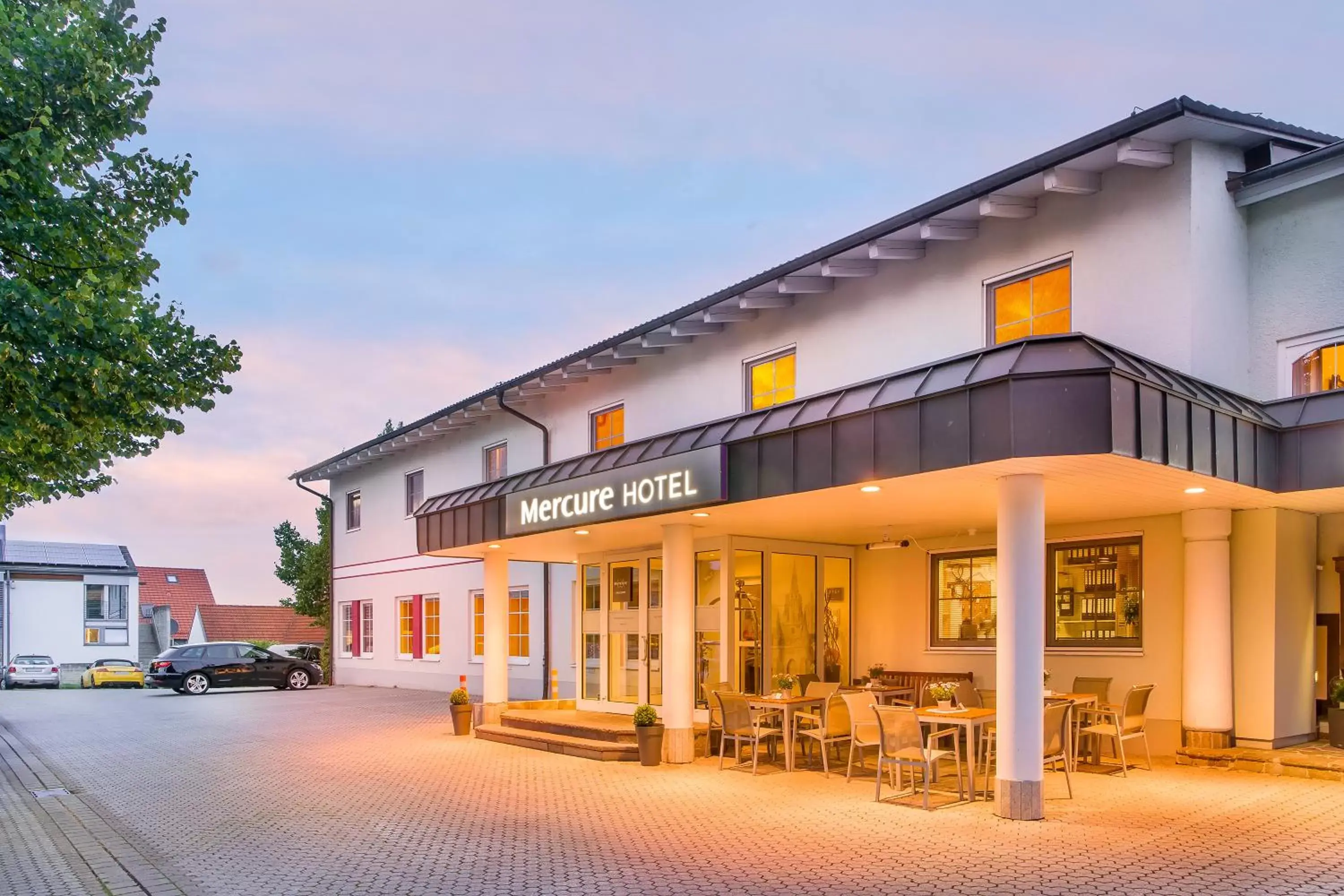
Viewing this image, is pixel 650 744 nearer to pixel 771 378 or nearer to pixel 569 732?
pixel 569 732

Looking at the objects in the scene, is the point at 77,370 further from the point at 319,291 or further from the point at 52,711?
the point at 319,291

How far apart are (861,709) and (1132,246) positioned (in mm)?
5520

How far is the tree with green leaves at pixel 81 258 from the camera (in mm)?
8953

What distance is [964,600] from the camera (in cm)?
1455

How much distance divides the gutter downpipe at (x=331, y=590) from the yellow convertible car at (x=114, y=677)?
28.5ft

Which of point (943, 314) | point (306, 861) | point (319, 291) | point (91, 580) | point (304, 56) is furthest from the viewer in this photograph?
point (91, 580)

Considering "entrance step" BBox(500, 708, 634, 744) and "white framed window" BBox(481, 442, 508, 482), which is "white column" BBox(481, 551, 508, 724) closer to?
"entrance step" BBox(500, 708, 634, 744)

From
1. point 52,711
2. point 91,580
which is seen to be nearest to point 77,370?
point 52,711

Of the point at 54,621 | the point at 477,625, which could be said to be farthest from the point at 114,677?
the point at 477,625

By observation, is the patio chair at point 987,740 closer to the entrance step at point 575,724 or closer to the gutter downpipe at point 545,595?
the entrance step at point 575,724

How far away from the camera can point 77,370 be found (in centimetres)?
921

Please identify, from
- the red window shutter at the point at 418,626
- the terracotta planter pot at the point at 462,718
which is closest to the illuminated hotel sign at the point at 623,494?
the terracotta planter pot at the point at 462,718

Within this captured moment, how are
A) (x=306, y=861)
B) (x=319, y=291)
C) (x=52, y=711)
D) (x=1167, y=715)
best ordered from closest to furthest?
(x=306, y=861), (x=1167, y=715), (x=52, y=711), (x=319, y=291)

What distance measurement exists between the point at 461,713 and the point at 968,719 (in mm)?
8919
